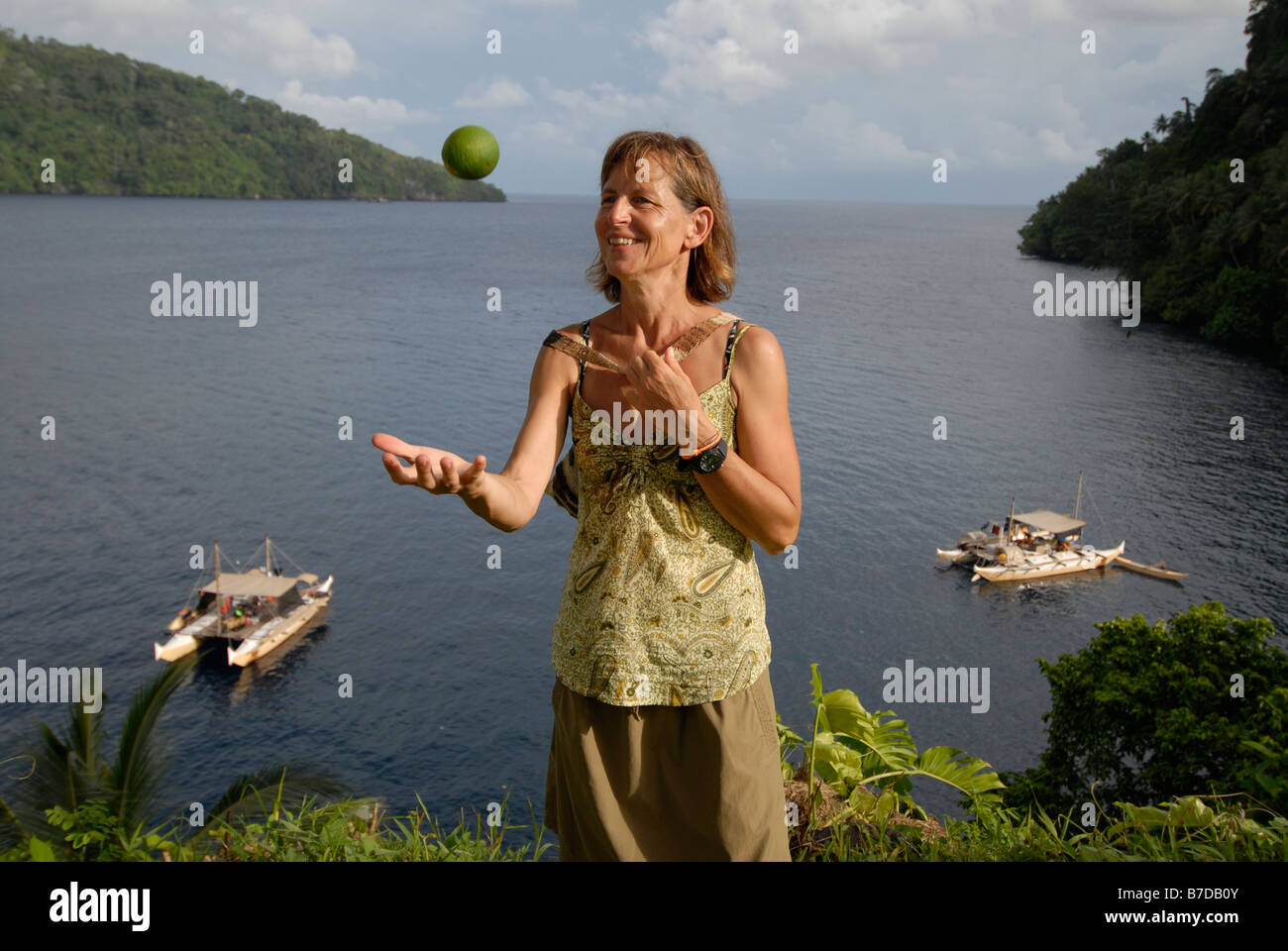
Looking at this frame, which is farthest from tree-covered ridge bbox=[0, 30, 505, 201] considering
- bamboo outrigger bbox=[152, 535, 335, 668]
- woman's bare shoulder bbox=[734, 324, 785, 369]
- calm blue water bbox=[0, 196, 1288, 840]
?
woman's bare shoulder bbox=[734, 324, 785, 369]

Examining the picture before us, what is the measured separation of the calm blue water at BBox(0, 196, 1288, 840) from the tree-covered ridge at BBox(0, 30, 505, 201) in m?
66.7

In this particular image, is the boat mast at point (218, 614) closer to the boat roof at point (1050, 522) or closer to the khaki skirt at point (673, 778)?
the boat roof at point (1050, 522)

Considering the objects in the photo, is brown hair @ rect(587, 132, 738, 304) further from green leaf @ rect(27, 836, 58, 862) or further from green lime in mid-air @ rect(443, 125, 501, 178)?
green leaf @ rect(27, 836, 58, 862)

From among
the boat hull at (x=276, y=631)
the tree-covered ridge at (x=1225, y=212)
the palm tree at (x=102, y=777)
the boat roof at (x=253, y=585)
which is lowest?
the boat hull at (x=276, y=631)

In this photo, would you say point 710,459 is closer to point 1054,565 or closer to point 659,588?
point 659,588

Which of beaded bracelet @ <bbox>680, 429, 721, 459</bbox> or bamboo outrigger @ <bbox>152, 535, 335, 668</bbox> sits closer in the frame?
beaded bracelet @ <bbox>680, 429, 721, 459</bbox>

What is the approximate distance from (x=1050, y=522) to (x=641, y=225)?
197 ft

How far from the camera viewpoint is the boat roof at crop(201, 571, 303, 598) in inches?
2077

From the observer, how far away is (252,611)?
53750 mm

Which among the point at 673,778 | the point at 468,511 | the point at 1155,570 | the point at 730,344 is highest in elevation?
the point at 730,344

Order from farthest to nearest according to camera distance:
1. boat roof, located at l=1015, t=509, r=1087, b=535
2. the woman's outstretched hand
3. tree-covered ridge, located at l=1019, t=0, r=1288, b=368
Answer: tree-covered ridge, located at l=1019, t=0, r=1288, b=368 < boat roof, located at l=1015, t=509, r=1087, b=535 < the woman's outstretched hand

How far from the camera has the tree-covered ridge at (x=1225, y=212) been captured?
65438mm

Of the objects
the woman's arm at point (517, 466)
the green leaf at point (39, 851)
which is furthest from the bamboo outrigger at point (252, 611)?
the woman's arm at point (517, 466)

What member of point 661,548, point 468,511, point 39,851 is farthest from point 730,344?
point 468,511
